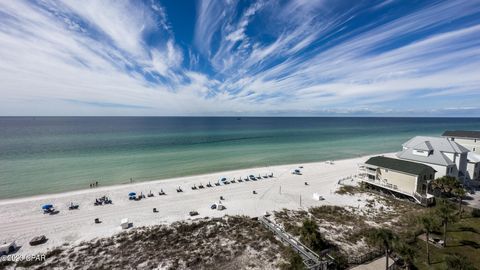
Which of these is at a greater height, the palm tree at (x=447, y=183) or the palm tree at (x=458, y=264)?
the palm tree at (x=458, y=264)

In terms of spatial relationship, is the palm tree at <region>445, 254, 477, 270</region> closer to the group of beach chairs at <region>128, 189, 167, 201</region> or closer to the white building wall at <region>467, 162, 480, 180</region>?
the group of beach chairs at <region>128, 189, 167, 201</region>

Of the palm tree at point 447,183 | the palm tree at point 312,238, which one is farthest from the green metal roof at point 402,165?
the palm tree at point 312,238

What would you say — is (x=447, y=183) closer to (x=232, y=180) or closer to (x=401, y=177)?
(x=401, y=177)

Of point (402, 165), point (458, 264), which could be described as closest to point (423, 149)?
point (402, 165)

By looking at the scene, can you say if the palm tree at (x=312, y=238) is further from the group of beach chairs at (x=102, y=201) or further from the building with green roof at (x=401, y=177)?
the group of beach chairs at (x=102, y=201)

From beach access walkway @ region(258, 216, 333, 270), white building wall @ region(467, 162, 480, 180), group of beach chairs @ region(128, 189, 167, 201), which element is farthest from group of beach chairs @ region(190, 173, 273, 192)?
white building wall @ region(467, 162, 480, 180)

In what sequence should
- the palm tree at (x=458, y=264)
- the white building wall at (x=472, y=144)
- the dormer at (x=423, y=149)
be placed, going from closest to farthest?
the palm tree at (x=458, y=264) → the dormer at (x=423, y=149) → the white building wall at (x=472, y=144)
